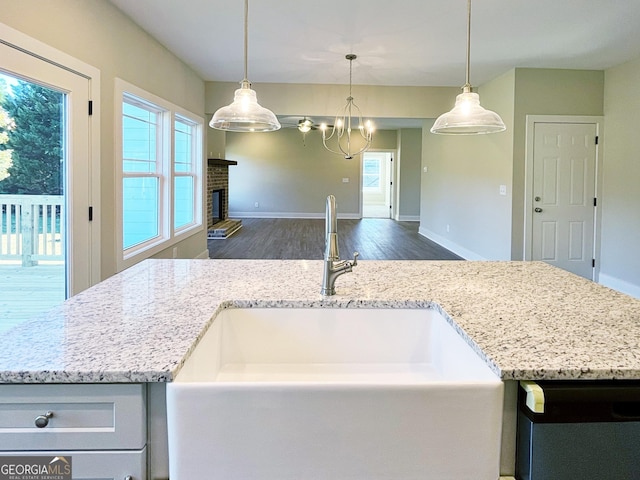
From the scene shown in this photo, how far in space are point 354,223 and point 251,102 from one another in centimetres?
1025

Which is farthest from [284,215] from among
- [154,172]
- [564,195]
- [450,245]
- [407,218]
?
[564,195]

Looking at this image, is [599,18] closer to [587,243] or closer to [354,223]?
[587,243]

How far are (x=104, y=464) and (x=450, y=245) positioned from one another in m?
7.75

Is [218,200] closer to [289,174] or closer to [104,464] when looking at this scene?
[289,174]

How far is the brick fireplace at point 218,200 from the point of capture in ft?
31.3

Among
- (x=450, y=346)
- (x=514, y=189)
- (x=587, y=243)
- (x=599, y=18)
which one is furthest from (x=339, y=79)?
(x=450, y=346)

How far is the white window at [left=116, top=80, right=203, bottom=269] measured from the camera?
4.30 metres

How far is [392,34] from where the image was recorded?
4422 millimetres

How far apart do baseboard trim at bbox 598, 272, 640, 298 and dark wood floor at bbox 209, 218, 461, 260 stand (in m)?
2.08

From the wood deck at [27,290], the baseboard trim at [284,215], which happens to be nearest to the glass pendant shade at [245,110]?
the wood deck at [27,290]

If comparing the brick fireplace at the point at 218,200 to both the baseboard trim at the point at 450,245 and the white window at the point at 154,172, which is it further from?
the baseboard trim at the point at 450,245

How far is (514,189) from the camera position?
227 inches

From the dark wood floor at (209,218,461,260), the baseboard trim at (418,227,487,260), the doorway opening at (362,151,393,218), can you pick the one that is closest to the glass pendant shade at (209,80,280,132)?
the dark wood floor at (209,218,461,260)

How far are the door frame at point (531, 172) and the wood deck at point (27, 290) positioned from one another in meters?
5.00
